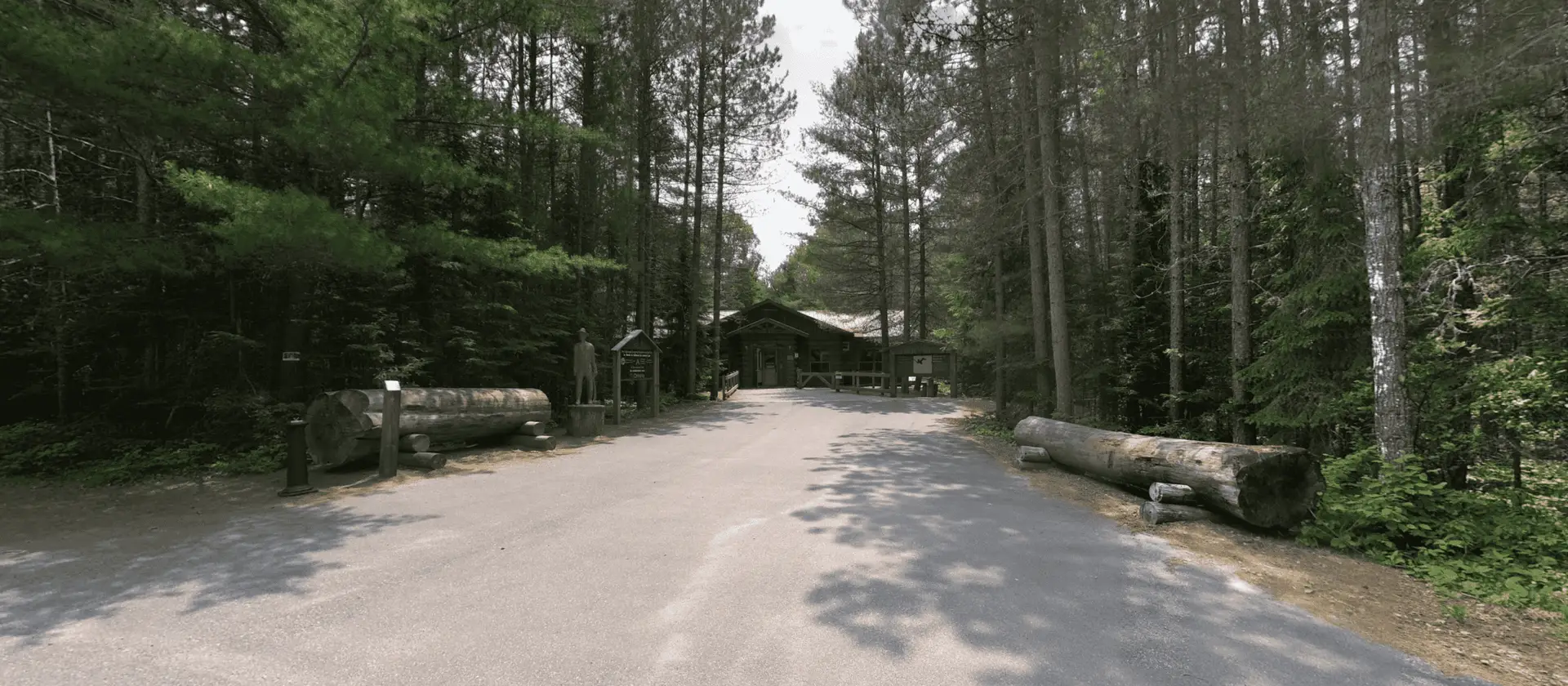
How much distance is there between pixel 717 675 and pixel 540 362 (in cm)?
1249

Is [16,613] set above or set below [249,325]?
below

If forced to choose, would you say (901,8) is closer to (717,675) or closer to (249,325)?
(717,675)

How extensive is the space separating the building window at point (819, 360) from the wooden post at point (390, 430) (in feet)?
86.0

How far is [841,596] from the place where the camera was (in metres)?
3.80

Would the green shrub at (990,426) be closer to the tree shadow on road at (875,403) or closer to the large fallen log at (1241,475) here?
the tree shadow on road at (875,403)

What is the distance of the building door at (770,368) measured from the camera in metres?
33.0

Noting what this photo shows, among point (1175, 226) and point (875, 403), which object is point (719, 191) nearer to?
point (875, 403)

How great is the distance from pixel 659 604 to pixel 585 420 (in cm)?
887

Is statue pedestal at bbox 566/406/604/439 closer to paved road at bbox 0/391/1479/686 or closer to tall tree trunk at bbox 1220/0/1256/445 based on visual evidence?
paved road at bbox 0/391/1479/686

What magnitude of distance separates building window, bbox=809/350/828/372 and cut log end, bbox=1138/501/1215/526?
27.5m

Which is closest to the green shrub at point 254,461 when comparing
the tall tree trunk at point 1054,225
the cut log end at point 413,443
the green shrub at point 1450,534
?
the cut log end at point 413,443

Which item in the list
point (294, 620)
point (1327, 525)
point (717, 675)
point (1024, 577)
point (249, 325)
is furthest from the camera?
point (249, 325)

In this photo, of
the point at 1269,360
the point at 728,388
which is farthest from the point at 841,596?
the point at 728,388

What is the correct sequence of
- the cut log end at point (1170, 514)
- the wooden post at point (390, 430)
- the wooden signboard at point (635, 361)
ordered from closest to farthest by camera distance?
the cut log end at point (1170, 514) < the wooden post at point (390, 430) < the wooden signboard at point (635, 361)
